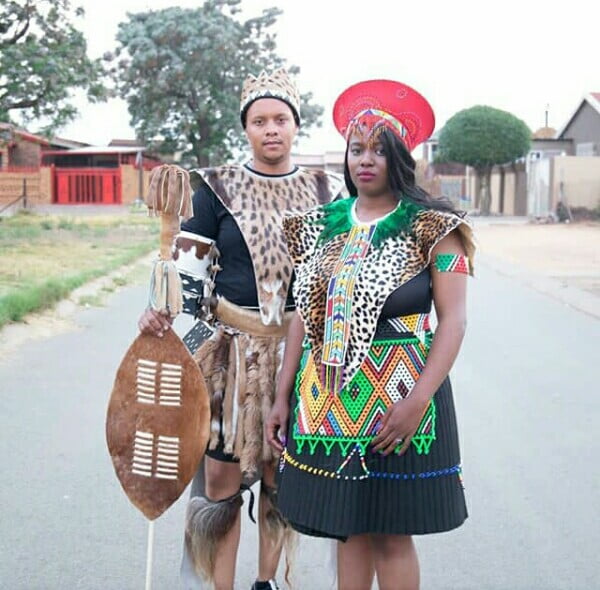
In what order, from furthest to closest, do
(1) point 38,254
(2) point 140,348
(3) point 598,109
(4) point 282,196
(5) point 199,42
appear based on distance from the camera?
(3) point 598,109 < (5) point 199,42 < (1) point 38,254 < (4) point 282,196 < (2) point 140,348

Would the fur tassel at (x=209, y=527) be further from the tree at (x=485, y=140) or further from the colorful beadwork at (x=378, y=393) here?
the tree at (x=485, y=140)

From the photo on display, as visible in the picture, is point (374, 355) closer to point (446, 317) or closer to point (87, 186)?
point (446, 317)

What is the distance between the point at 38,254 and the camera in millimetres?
18875

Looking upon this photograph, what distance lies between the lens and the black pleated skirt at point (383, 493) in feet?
8.68

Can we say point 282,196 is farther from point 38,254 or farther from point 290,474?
point 38,254

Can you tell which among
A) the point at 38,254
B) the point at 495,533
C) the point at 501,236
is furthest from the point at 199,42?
the point at 495,533

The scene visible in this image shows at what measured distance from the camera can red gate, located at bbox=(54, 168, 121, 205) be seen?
41531mm

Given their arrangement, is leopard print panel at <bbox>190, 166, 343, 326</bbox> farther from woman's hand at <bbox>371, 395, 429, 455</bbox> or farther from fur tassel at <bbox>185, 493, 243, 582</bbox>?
woman's hand at <bbox>371, 395, 429, 455</bbox>

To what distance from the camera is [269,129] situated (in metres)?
3.32

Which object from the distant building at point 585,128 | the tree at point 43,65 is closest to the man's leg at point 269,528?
the tree at point 43,65

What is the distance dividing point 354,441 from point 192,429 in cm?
61

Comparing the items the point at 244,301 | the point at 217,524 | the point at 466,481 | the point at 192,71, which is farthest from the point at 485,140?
the point at 217,524

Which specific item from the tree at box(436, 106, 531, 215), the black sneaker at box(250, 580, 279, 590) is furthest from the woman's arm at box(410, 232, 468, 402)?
the tree at box(436, 106, 531, 215)

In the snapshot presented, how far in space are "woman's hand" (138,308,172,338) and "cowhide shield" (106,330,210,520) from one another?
0.02 metres
